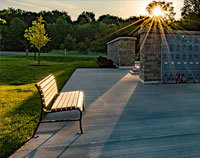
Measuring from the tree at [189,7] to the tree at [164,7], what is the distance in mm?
6236

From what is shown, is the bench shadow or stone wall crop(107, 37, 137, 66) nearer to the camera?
the bench shadow

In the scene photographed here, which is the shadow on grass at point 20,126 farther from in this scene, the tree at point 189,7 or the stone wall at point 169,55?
the tree at point 189,7

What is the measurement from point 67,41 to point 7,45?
22.9 meters

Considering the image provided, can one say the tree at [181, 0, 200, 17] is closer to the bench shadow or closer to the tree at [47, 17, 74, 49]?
the tree at [47, 17, 74, 49]

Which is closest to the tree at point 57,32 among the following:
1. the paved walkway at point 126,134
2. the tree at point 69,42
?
the tree at point 69,42

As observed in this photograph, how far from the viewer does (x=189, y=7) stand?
39.9 metres

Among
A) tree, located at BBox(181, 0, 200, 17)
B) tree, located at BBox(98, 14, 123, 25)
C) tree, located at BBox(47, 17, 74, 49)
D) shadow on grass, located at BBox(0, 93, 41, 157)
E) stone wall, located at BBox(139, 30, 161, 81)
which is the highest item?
tree, located at BBox(98, 14, 123, 25)

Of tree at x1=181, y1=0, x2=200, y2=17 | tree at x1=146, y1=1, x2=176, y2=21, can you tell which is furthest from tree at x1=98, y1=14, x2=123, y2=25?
tree at x1=181, y1=0, x2=200, y2=17

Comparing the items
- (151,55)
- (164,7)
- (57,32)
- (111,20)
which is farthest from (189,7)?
(111,20)

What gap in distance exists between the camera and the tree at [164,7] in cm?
4688

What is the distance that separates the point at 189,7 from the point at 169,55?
38090mm

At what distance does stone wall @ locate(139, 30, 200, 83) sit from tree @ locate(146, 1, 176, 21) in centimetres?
4150

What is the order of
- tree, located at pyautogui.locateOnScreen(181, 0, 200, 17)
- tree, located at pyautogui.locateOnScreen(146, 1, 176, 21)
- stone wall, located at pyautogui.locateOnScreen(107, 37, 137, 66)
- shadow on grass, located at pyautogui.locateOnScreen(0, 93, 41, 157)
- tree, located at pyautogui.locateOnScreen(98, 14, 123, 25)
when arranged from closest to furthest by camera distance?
shadow on grass, located at pyautogui.locateOnScreen(0, 93, 41, 157) → stone wall, located at pyautogui.locateOnScreen(107, 37, 137, 66) → tree, located at pyautogui.locateOnScreen(181, 0, 200, 17) → tree, located at pyautogui.locateOnScreen(146, 1, 176, 21) → tree, located at pyautogui.locateOnScreen(98, 14, 123, 25)

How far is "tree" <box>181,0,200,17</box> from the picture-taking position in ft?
125
